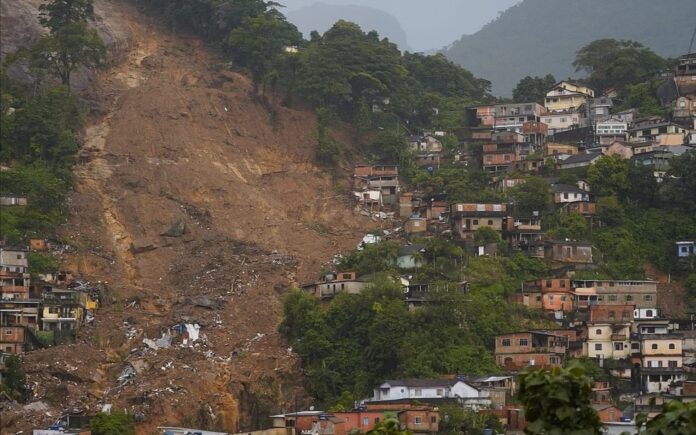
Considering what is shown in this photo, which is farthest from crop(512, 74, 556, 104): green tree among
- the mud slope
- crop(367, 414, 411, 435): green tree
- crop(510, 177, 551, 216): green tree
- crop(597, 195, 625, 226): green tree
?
crop(367, 414, 411, 435): green tree

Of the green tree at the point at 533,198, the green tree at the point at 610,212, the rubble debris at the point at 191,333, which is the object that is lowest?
the rubble debris at the point at 191,333

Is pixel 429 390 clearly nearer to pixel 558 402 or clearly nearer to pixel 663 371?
pixel 663 371

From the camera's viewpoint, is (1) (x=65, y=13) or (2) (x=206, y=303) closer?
(2) (x=206, y=303)

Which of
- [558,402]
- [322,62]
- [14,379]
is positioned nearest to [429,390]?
[14,379]

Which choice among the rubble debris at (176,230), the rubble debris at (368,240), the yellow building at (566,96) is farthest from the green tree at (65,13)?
the yellow building at (566,96)

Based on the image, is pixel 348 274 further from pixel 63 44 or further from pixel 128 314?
pixel 63 44

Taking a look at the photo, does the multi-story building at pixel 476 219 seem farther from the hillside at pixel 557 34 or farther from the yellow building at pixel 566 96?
the hillside at pixel 557 34
